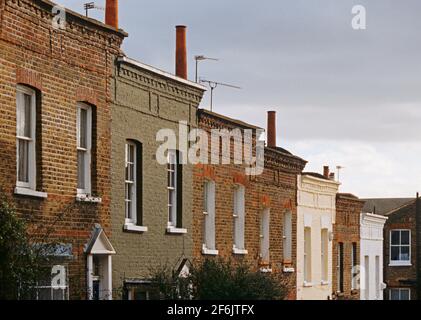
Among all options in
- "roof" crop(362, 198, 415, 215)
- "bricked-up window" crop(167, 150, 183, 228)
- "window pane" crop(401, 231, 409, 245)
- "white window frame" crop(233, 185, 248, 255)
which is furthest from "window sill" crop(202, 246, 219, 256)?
"roof" crop(362, 198, 415, 215)

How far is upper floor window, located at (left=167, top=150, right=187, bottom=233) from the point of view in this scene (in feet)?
98.5

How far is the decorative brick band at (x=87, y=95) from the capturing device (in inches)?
976

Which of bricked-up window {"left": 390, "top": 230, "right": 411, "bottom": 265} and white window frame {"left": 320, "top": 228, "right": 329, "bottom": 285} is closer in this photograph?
white window frame {"left": 320, "top": 228, "right": 329, "bottom": 285}

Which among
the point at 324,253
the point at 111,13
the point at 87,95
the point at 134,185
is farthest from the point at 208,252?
the point at 324,253

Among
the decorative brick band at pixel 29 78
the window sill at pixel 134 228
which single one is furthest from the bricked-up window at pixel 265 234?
the decorative brick band at pixel 29 78

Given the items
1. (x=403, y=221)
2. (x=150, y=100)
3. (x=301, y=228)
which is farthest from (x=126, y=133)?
(x=403, y=221)

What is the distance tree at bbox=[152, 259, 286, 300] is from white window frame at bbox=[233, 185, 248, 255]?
282 inches

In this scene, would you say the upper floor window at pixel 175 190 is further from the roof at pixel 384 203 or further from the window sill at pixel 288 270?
the roof at pixel 384 203

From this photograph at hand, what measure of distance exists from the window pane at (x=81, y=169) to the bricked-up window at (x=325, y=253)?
860 inches

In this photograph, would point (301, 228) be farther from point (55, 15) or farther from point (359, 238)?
point (55, 15)

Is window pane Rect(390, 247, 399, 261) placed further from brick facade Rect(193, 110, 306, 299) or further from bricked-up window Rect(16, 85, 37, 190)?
bricked-up window Rect(16, 85, 37, 190)

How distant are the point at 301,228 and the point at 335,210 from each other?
20.3ft

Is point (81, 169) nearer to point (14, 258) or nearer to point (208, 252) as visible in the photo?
point (14, 258)

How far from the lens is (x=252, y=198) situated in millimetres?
36000
